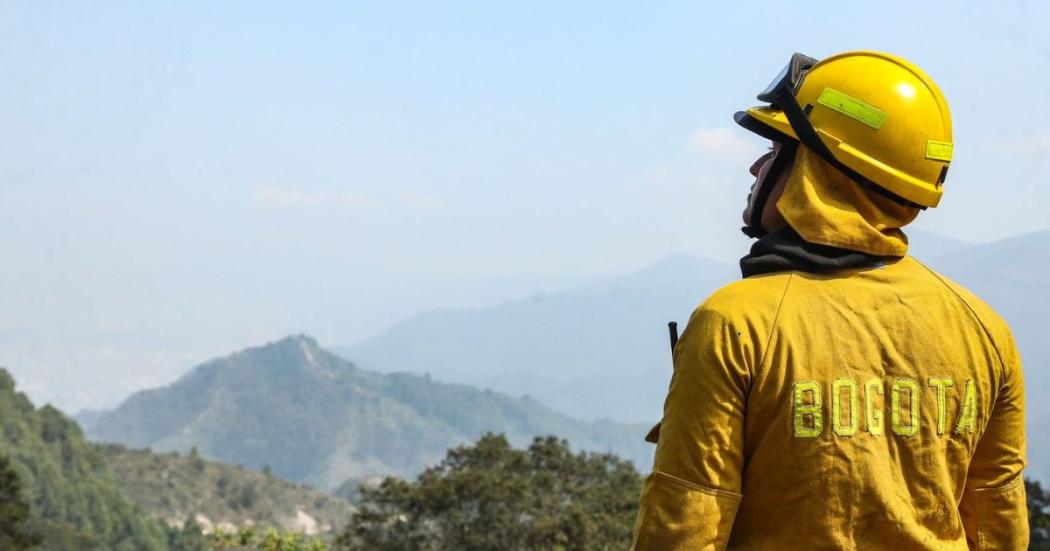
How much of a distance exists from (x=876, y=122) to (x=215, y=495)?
138 metres

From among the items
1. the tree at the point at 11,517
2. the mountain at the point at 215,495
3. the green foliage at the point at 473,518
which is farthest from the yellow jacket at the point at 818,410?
the mountain at the point at 215,495

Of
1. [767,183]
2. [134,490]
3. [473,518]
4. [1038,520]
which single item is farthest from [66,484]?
[767,183]

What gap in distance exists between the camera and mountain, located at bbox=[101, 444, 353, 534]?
Answer: 131250 millimetres

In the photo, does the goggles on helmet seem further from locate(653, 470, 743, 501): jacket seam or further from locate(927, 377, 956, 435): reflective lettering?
locate(653, 470, 743, 501): jacket seam

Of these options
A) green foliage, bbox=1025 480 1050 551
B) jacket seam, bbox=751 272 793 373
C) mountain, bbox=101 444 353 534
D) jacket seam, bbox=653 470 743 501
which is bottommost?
mountain, bbox=101 444 353 534

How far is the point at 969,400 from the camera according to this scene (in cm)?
349

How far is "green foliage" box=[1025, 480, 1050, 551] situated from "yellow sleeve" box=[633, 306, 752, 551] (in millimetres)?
33064

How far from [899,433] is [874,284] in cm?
38

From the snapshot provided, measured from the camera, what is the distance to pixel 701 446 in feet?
10.6

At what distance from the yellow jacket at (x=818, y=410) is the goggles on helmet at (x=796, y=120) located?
0.06 m

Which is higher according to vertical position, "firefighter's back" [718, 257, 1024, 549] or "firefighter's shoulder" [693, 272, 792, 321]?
"firefighter's shoulder" [693, 272, 792, 321]

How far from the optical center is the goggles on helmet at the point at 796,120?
3.40m

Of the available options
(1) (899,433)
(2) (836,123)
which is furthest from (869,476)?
(2) (836,123)

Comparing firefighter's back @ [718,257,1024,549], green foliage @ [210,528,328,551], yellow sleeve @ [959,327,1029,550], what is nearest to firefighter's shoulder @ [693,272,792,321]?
firefighter's back @ [718,257,1024,549]
